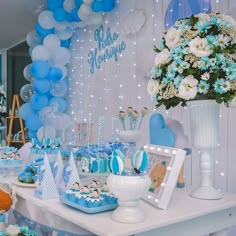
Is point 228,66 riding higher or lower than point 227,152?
higher

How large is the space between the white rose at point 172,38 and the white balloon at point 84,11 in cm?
223

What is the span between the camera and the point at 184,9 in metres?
2.52

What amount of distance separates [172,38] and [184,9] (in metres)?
1.21

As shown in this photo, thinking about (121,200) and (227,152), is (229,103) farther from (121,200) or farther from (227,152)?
(227,152)

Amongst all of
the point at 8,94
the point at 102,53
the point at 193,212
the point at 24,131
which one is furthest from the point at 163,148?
the point at 8,94

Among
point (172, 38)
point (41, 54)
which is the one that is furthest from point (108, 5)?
point (172, 38)

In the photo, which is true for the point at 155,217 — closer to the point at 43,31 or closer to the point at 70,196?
the point at 70,196

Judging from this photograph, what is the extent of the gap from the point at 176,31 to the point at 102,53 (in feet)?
7.97

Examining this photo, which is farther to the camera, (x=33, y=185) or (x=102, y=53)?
(x=102, y=53)

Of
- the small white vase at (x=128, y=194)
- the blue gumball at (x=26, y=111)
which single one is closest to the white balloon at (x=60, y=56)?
the blue gumball at (x=26, y=111)

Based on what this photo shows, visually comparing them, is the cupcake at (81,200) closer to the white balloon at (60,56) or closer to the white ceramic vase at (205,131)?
the white ceramic vase at (205,131)

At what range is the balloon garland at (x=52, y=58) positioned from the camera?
151 inches

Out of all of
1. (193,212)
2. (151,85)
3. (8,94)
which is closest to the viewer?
(193,212)

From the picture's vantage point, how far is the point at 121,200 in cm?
108
